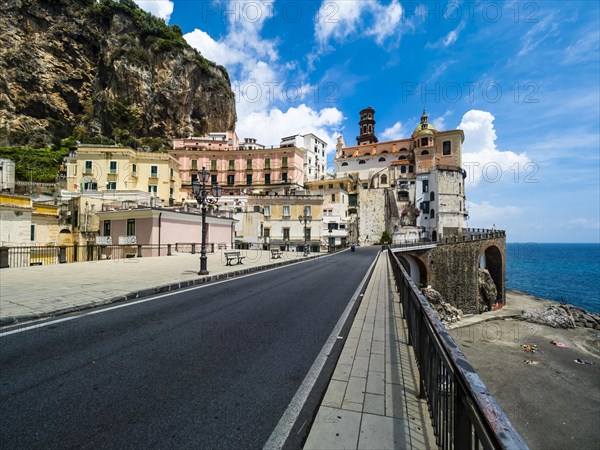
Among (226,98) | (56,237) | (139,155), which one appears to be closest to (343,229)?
(139,155)

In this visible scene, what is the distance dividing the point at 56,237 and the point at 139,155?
17.7 meters

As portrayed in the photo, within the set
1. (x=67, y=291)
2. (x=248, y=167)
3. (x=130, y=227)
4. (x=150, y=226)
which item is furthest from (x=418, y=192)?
(x=67, y=291)

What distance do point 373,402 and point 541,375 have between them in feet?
57.9

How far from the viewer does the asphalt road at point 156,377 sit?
2.54 m

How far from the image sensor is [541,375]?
14500 mm

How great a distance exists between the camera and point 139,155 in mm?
40000

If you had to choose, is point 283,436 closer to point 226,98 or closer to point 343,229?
point 343,229

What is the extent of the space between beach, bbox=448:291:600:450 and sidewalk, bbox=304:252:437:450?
9739 millimetres

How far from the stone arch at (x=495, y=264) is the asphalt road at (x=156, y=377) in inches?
1503

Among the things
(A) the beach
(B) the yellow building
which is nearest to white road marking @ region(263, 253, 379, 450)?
(A) the beach

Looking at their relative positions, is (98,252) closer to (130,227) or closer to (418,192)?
(130,227)

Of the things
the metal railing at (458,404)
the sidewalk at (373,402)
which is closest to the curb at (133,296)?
the sidewalk at (373,402)

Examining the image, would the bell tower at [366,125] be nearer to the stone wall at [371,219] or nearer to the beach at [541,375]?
the stone wall at [371,219]

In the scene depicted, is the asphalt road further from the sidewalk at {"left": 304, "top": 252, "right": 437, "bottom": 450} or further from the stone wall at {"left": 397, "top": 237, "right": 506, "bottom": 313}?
the stone wall at {"left": 397, "top": 237, "right": 506, "bottom": 313}
